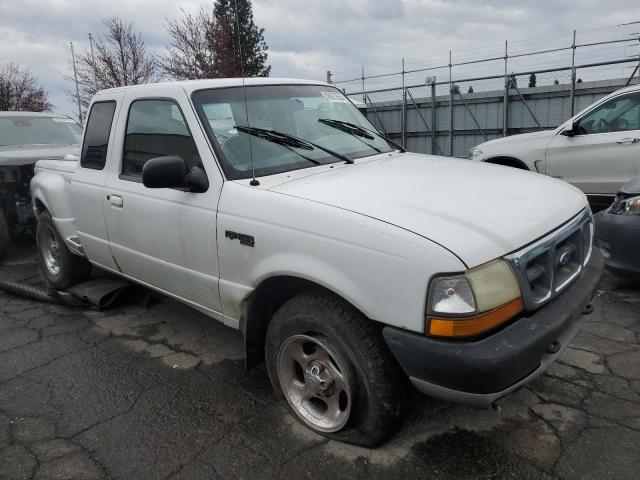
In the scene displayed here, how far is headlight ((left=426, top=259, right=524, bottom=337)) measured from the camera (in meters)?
2.01

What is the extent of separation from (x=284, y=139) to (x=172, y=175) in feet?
2.41

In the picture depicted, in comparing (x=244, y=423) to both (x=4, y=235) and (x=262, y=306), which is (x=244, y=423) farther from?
(x=4, y=235)

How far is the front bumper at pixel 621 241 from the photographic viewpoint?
3.97 m

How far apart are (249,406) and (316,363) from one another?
65 cm

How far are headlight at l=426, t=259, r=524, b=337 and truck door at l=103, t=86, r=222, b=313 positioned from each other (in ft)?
4.50

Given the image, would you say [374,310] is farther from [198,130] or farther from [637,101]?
[637,101]

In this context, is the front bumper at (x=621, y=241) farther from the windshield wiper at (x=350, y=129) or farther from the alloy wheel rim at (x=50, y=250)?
the alloy wheel rim at (x=50, y=250)

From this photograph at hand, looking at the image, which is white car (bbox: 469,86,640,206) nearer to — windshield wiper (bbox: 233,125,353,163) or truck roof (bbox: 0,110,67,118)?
windshield wiper (bbox: 233,125,353,163)

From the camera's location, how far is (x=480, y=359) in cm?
198

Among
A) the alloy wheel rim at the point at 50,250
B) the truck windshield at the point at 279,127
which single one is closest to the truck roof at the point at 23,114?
the alloy wheel rim at the point at 50,250

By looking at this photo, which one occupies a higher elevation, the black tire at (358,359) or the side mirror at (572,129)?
the side mirror at (572,129)

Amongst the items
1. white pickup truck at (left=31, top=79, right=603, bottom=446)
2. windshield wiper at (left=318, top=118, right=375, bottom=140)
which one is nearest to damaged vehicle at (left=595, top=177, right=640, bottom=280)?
white pickup truck at (left=31, top=79, right=603, bottom=446)

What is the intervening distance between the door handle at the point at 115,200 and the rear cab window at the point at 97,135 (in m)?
0.35

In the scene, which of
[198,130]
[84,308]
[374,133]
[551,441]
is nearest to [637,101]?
[374,133]
